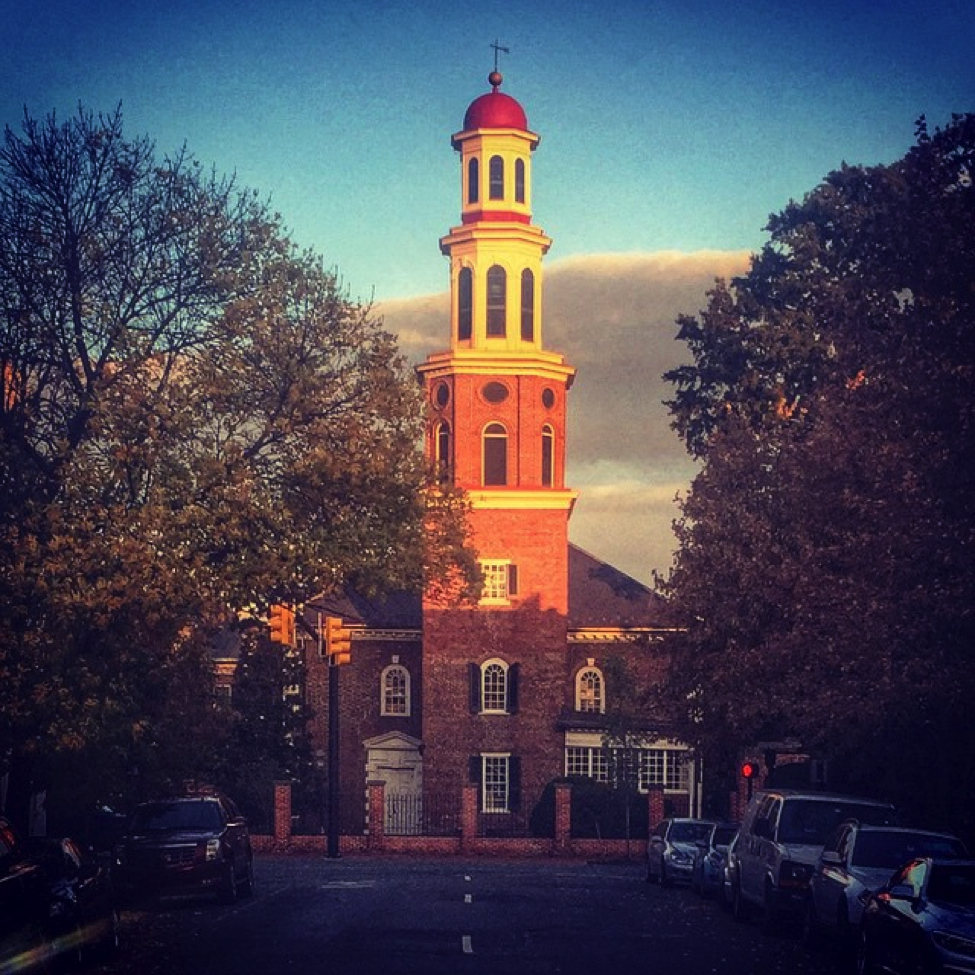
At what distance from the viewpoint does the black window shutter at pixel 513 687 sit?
2744 inches

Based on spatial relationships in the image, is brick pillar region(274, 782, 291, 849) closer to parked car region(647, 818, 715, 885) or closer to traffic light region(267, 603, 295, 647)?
parked car region(647, 818, 715, 885)

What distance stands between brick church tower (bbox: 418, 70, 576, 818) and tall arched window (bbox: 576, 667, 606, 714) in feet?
10.8

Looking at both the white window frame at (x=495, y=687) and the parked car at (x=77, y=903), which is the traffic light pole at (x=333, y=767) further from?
the parked car at (x=77, y=903)

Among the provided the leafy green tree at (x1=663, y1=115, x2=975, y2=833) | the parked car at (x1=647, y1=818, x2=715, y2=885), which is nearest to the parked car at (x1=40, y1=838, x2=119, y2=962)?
the leafy green tree at (x1=663, y1=115, x2=975, y2=833)

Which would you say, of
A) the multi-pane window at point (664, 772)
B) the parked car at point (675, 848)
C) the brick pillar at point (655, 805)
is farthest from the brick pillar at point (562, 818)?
the parked car at point (675, 848)

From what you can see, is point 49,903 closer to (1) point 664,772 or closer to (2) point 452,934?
(2) point 452,934

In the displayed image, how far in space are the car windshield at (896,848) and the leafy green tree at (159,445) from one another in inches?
445

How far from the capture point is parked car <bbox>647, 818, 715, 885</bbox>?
41062mm

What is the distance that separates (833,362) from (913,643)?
16.1 metres

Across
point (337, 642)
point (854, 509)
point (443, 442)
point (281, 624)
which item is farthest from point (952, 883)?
point (443, 442)

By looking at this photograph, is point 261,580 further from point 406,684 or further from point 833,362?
point 406,684

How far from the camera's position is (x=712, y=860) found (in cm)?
3675

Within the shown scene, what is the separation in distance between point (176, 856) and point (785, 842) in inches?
423

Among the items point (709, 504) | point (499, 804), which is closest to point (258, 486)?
point (709, 504)
